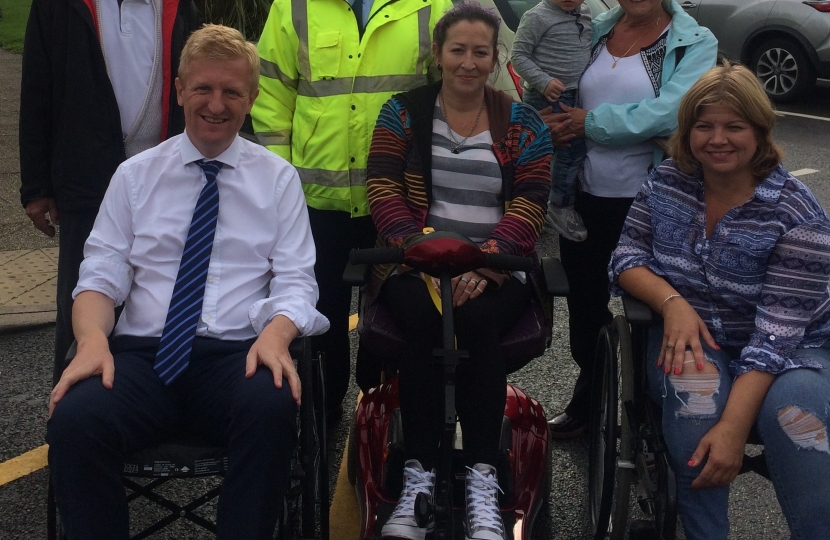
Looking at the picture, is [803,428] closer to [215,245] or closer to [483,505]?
[483,505]

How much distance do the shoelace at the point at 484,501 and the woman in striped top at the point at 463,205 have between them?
0.04ft

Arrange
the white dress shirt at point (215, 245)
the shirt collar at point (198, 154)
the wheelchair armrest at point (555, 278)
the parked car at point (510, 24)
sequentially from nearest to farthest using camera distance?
the white dress shirt at point (215, 245)
the shirt collar at point (198, 154)
the wheelchair armrest at point (555, 278)
the parked car at point (510, 24)

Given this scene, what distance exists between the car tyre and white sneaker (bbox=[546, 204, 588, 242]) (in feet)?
27.7

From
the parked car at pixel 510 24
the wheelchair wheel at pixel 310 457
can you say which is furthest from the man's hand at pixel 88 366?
the parked car at pixel 510 24

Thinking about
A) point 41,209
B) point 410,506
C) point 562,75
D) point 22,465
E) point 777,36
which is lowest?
point 22,465

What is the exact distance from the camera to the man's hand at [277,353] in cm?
278

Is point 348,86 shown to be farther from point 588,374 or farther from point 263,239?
point 588,374

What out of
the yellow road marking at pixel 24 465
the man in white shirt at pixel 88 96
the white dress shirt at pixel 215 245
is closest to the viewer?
the white dress shirt at pixel 215 245

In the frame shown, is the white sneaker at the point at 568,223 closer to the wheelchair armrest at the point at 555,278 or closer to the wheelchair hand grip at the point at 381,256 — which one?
the wheelchair armrest at the point at 555,278

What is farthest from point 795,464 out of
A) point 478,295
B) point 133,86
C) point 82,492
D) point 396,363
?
point 133,86

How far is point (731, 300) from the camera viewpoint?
303cm

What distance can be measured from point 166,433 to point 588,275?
71.6 inches

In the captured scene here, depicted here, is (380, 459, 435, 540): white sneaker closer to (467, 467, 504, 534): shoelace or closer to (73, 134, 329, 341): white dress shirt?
(467, 467, 504, 534): shoelace

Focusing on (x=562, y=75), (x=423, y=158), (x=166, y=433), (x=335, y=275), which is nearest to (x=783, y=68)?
(x=562, y=75)
